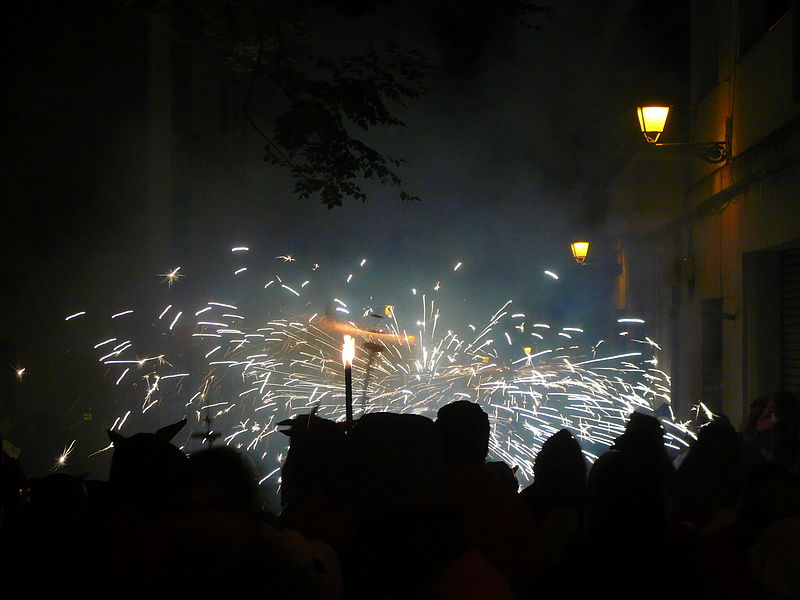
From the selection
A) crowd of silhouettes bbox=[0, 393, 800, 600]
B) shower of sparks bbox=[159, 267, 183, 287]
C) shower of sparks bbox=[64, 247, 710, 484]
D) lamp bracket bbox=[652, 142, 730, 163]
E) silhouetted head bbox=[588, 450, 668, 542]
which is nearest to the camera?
crowd of silhouettes bbox=[0, 393, 800, 600]

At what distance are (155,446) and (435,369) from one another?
6.64 m

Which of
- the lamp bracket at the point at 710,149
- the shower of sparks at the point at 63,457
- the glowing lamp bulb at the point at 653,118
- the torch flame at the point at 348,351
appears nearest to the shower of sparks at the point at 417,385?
the shower of sparks at the point at 63,457

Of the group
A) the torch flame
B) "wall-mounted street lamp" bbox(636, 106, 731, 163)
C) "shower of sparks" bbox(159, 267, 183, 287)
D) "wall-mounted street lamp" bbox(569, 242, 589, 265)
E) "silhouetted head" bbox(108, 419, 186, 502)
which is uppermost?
"wall-mounted street lamp" bbox(636, 106, 731, 163)

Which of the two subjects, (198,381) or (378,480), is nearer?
(378,480)

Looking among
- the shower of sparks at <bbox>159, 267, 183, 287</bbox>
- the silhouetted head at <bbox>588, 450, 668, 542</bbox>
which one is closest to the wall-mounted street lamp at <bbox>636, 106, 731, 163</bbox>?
the silhouetted head at <bbox>588, 450, 668, 542</bbox>

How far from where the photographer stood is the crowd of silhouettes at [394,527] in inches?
89.1

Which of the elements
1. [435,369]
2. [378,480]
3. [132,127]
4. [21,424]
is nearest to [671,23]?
[435,369]

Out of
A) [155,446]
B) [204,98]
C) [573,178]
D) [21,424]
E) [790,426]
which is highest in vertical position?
[204,98]

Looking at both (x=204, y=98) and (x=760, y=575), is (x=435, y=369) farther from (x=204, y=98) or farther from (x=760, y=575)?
(x=204, y=98)

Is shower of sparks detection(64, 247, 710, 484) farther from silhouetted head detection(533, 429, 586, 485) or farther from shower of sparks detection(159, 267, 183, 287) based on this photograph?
shower of sparks detection(159, 267, 183, 287)

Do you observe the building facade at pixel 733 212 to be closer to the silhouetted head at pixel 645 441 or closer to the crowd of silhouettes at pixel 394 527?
the silhouetted head at pixel 645 441

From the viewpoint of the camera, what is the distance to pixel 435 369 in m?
9.85

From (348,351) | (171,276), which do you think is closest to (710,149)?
(348,351)

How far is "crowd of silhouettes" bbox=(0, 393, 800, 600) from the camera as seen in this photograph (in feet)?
7.43
